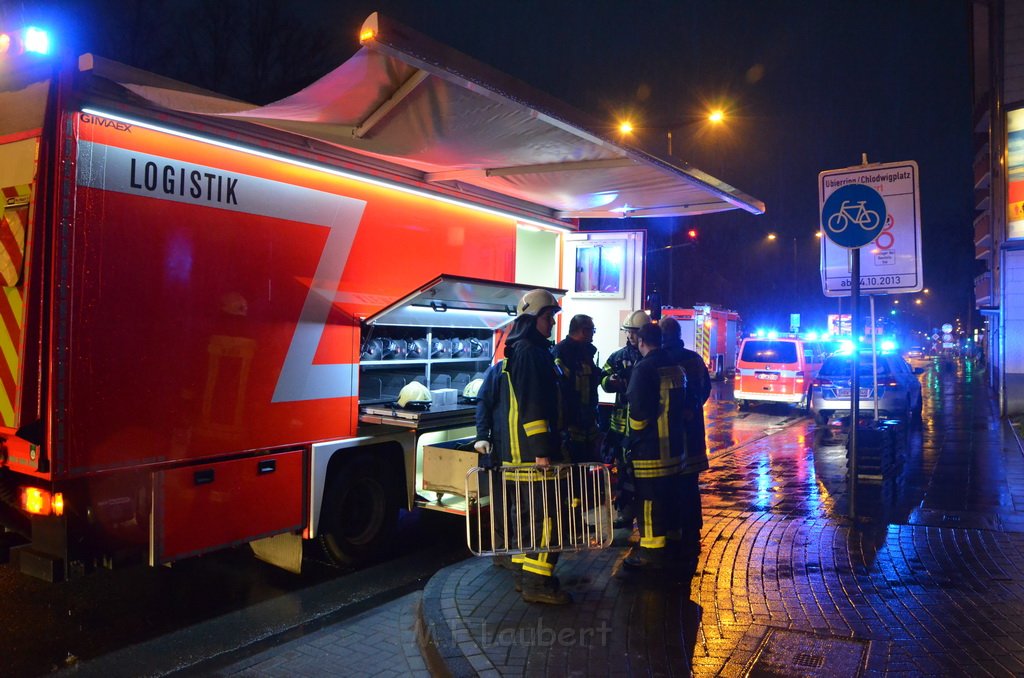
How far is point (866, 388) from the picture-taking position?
47.2 feet

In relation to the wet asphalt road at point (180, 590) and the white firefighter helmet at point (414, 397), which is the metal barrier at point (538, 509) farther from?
the white firefighter helmet at point (414, 397)

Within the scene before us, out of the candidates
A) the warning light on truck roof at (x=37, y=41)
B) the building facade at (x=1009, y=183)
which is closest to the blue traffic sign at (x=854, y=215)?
the warning light on truck roof at (x=37, y=41)

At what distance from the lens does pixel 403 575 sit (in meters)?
6.05

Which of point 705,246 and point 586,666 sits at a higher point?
point 705,246

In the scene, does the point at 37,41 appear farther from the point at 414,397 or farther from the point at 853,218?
the point at 853,218

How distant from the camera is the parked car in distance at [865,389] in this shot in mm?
14367

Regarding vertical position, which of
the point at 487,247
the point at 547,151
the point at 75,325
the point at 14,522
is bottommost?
the point at 14,522

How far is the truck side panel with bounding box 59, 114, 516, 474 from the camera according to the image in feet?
14.3

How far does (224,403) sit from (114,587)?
1824 mm

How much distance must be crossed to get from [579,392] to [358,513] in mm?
2141

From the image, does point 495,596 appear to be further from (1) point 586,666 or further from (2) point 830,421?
(2) point 830,421

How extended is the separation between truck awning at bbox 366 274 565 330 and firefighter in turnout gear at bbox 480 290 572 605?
139cm

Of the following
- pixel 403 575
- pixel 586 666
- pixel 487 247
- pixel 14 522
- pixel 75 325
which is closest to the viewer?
pixel 586 666

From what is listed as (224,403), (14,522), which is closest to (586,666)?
(224,403)
